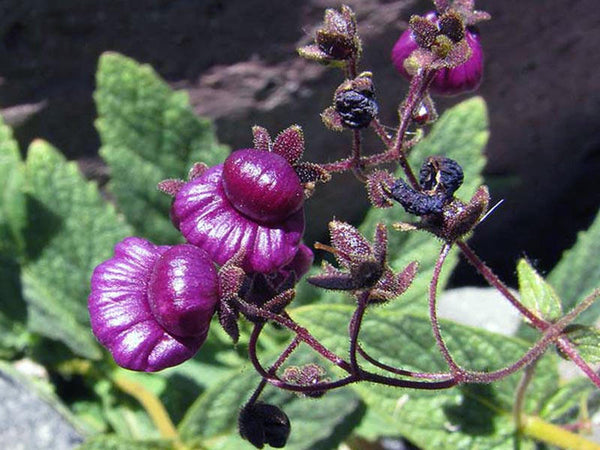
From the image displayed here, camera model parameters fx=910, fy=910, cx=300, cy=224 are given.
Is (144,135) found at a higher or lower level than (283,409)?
higher

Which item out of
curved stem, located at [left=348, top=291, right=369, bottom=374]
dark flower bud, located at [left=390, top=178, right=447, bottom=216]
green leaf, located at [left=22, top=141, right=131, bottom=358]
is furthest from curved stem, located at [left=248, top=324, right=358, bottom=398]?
green leaf, located at [left=22, top=141, right=131, bottom=358]

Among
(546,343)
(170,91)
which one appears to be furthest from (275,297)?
(170,91)

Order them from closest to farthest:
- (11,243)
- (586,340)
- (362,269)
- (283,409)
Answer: (362,269) → (586,340) → (283,409) → (11,243)

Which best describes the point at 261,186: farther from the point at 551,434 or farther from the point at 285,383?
the point at 551,434

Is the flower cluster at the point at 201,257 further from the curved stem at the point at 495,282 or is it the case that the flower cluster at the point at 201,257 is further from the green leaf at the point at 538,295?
the green leaf at the point at 538,295

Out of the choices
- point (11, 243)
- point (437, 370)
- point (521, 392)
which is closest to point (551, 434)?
point (521, 392)
